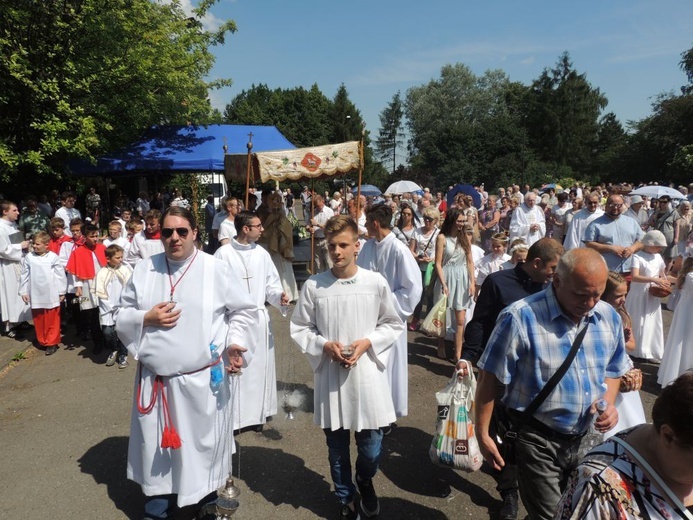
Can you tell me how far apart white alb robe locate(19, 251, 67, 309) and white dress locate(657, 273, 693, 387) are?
27.0 ft

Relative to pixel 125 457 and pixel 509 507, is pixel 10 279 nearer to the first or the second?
pixel 125 457

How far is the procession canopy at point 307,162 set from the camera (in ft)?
28.3

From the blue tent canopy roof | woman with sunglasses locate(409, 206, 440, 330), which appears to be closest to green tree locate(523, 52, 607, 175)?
the blue tent canopy roof

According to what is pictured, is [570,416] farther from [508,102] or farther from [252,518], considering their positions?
[508,102]

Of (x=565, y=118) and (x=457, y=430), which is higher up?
(x=565, y=118)

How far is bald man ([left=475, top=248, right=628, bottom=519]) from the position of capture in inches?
97.7

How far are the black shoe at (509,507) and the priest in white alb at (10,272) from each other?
26.2 feet

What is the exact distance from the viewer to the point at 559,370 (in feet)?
8.09

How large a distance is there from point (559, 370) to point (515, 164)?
4543 centimetres

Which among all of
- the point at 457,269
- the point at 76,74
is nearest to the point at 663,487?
the point at 457,269

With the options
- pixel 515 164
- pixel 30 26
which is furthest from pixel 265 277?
pixel 515 164

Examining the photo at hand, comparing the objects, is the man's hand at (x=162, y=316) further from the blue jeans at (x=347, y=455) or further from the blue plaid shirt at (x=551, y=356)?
the blue plaid shirt at (x=551, y=356)

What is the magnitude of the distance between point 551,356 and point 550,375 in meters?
0.10

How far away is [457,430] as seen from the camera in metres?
3.60
